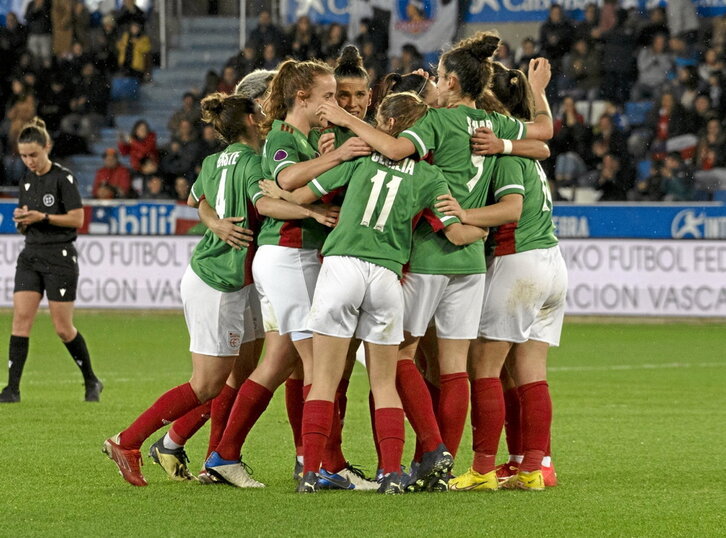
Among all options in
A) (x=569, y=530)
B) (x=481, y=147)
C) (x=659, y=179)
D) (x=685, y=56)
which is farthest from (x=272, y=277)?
(x=685, y=56)

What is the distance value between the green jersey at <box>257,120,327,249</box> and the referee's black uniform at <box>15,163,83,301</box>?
13.2 feet

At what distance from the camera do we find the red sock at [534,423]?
6.30 meters

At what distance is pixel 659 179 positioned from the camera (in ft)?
60.3

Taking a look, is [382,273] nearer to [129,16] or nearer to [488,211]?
[488,211]

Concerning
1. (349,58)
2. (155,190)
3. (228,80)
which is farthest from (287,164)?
(228,80)

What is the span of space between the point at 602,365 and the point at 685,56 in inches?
365

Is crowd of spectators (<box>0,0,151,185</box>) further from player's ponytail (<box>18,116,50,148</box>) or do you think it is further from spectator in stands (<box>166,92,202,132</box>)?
player's ponytail (<box>18,116,50,148</box>)

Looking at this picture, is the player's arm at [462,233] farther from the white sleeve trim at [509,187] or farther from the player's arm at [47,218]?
the player's arm at [47,218]

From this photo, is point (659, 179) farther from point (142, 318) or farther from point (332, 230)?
point (332, 230)

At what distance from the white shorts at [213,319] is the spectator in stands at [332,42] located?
15.8m

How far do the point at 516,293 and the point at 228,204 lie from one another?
141 cm

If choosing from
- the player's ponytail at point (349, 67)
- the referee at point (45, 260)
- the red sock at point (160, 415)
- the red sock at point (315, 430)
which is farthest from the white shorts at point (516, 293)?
the referee at point (45, 260)

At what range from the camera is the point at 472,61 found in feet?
19.9

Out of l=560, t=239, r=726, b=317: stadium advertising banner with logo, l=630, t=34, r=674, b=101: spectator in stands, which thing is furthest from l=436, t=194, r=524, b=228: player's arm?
l=630, t=34, r=674, b=101: spectator in stands
